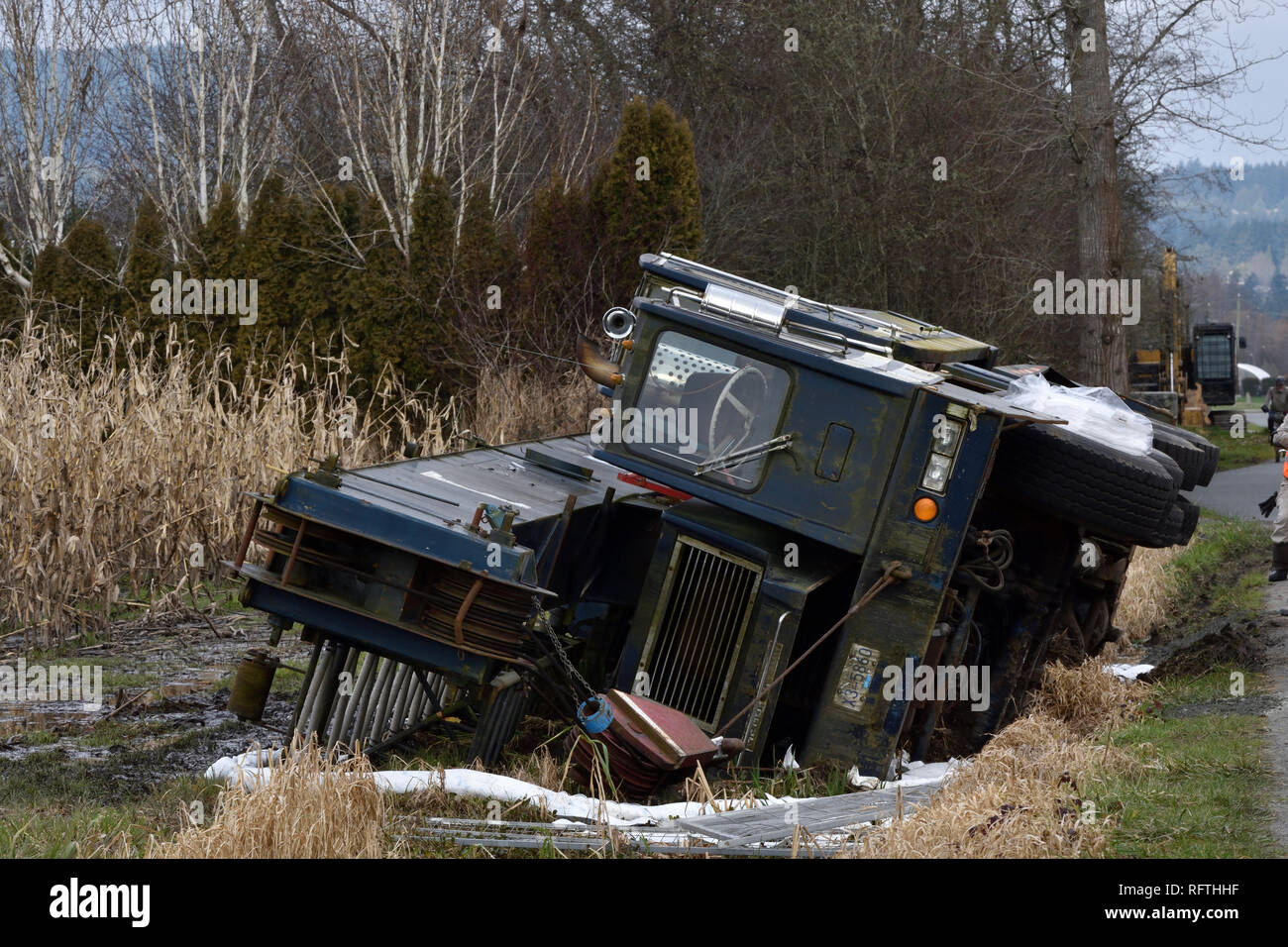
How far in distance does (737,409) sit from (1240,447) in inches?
1173

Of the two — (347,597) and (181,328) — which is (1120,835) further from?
(181,328)

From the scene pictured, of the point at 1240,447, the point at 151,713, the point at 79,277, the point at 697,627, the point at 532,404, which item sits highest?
the point at 1240,447

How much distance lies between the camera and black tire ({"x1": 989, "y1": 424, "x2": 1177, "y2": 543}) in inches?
295

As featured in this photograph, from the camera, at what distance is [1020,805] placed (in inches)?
213

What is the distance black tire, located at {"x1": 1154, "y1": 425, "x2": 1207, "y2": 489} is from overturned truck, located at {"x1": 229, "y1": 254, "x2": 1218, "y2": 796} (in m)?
1.32

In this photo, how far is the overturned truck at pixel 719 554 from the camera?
20.9 ft

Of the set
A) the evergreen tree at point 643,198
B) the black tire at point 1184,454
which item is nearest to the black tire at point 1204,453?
the black tire at point 1184,454

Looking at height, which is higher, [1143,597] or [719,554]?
[719,554]

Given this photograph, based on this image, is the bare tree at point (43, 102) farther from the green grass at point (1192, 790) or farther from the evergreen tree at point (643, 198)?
the green grass at point (1192, 790)

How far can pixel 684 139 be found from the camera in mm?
16953

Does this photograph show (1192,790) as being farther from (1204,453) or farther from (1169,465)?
(1204,453)

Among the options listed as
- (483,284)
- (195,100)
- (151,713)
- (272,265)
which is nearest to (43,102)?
(195,100)

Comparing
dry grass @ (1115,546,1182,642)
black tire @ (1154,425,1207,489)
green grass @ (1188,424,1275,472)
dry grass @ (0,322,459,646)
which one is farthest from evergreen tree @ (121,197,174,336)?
green grass @ (1188,424,1275,472)

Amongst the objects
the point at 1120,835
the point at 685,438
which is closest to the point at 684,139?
the point at 685,438
